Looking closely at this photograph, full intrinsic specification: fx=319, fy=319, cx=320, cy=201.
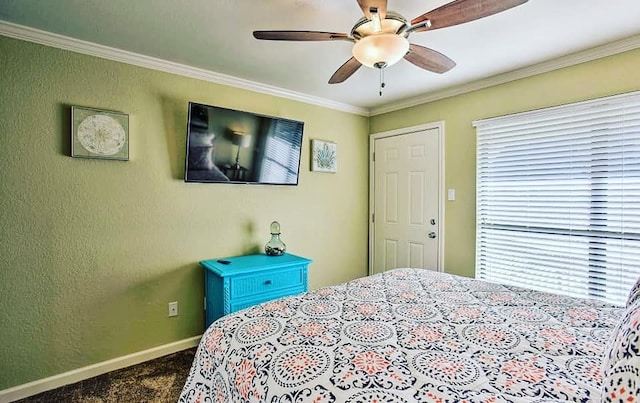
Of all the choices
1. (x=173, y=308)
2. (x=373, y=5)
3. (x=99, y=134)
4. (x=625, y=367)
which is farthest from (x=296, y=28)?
(x=173, y=308)

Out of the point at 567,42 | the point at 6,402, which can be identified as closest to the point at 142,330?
the point at 6,402

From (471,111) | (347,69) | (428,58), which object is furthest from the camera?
(471,111)

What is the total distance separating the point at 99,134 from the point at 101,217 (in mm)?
596

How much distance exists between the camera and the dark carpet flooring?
6.68ft

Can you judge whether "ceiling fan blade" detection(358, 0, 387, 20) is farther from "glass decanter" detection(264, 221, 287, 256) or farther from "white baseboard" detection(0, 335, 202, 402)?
"white baseboard" detection(0, 335, 202, 402)

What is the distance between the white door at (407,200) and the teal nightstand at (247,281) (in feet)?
4.46

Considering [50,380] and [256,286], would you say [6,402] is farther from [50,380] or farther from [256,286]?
[256,286]

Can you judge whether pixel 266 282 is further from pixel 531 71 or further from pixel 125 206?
pixel 531 71

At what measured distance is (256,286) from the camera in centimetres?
255

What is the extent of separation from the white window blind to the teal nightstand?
5.83ft

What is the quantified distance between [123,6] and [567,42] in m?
2.87

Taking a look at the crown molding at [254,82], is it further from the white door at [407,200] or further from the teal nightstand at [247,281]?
the teal nightstand at [247,281]

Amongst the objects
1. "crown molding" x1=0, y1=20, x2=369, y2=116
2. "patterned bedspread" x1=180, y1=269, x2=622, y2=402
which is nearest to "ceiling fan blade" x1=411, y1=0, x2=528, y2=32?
"patterned bedspread" x1=180, y1=269, x2=622, y2=402

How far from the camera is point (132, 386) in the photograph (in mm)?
2170
